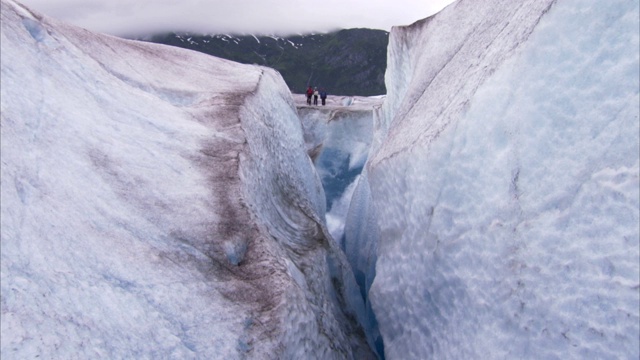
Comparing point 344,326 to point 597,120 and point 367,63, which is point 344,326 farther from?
point 367,63

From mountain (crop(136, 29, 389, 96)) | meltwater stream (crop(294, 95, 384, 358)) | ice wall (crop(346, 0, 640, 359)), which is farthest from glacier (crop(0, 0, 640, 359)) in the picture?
mountain (crop(136, 29, 389, 96))

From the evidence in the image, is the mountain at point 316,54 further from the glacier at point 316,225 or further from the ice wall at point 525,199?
the ice wall at point 525,199

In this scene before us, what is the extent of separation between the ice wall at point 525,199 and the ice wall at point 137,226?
88 centimetres

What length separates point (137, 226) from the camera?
11.0 ft

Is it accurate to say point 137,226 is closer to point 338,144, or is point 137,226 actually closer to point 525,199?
point 525,199

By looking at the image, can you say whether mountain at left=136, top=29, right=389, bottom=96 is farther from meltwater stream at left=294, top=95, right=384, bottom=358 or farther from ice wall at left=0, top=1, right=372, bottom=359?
ice wall at left=0, top=1, right=372, bottom=359

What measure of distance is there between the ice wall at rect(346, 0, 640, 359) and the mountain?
264 feet

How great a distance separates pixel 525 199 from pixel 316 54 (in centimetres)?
10086

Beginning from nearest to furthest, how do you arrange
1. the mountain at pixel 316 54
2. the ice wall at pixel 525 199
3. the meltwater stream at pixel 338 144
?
1. the ice wall at pixel 525 199
2. the meltwater stream at pixel 338 144
3. the mountain at pixel 316 54

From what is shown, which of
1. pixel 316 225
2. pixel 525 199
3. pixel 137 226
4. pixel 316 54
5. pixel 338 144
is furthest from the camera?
pixel 316 54

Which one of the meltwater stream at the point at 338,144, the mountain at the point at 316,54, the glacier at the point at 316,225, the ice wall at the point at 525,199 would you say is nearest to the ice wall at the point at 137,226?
the glacier at the point at 316,225

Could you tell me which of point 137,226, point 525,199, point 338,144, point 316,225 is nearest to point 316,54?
point 338,144

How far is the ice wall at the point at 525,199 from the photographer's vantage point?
2.68m

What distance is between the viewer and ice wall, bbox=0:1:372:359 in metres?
2.73
